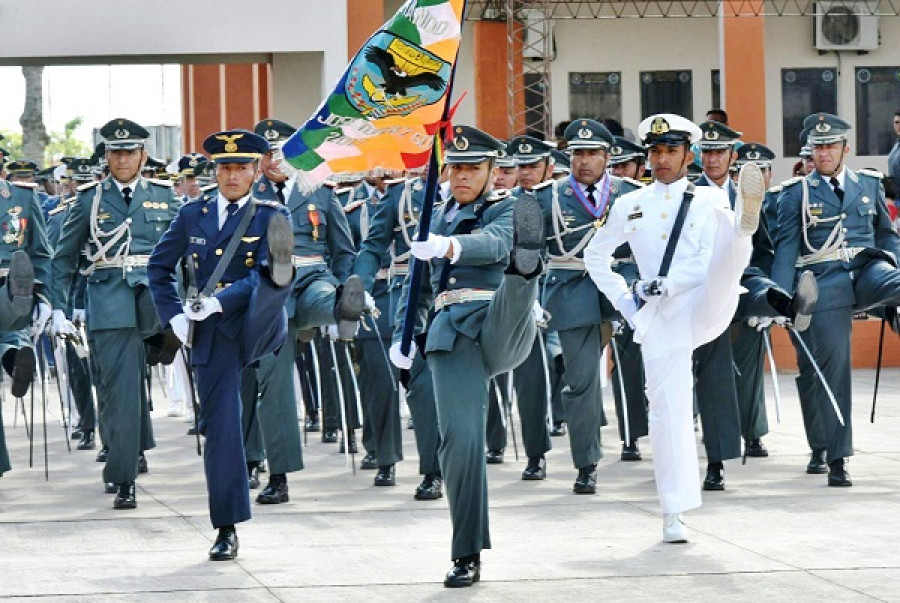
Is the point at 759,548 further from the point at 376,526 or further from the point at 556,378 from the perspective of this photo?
the point at 556,378

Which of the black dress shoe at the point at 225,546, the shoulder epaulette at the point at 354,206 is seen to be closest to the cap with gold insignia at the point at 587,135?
the shoulder epaulette at the point at 354,206

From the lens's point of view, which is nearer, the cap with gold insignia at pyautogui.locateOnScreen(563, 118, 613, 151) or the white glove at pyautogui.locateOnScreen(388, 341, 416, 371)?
the white glove at pyautogui.locateOnScreen(388, 341, 416, 371)

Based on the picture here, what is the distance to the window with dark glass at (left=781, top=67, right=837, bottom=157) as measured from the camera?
96.8 ft

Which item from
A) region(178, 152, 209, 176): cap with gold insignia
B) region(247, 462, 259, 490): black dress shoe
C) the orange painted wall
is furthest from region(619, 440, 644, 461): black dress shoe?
the orange painted wall

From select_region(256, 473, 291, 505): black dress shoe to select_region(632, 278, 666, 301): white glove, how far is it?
2686mm

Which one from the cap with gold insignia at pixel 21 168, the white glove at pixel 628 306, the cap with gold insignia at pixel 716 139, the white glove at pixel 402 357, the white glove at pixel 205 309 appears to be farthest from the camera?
the cap with gold insignia at pixel 21 168

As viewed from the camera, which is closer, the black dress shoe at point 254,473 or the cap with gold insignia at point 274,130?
the black dress shoe at point 254,473

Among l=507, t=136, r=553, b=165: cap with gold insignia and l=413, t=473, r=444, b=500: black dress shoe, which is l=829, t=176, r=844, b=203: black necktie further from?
l=413, t=473, r=444, b=500: black dress shoe

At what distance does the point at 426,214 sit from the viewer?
8.56 m

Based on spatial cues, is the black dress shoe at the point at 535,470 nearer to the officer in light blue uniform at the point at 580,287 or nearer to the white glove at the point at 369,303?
the officer in light blue uniform at the point at 580,287

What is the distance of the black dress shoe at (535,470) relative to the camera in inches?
492

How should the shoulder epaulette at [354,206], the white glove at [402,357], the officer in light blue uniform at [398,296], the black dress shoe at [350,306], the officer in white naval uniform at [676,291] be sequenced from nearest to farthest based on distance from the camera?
the white glove at [402,357], the officer in white naval uniform at [676,291], the black dress shoe at [350,306], the officer in light blue uniform at [398,296], the shoulder epaulette at [354,206]

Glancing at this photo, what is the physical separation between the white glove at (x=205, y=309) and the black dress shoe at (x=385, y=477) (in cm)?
320

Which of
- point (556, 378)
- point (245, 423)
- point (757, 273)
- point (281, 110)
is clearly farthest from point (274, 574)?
point (281, 110)
